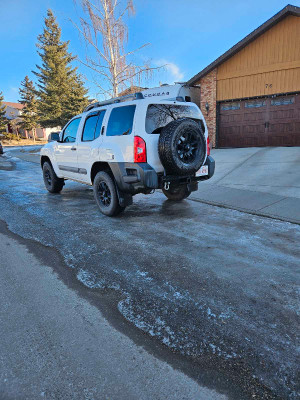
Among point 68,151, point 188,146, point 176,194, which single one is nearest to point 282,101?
Result: point 176,194

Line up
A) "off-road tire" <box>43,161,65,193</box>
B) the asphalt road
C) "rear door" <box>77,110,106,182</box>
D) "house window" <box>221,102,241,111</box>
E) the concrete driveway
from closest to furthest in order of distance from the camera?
the asphalt road → "rear door" <box>77,110,106,182</box> → the concrete driveway → "off-road tire" <box>43,161,65,193</box> → "house window" <box>221,102,241,111</box>

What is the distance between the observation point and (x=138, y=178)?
446 cm

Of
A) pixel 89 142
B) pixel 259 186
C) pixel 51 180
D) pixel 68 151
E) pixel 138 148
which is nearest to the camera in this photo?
pixel 138 148

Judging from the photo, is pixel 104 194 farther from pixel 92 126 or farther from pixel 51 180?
pixel 51 180

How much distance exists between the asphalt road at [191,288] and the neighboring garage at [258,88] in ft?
33.6

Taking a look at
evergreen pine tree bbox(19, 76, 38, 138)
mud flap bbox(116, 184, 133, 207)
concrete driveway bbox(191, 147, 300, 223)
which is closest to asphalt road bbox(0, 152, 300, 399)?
mud flap bbox(116, 184, 133, 207)

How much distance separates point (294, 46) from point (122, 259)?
14026mm

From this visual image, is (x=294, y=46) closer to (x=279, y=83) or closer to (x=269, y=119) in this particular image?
(x=279, y=83)

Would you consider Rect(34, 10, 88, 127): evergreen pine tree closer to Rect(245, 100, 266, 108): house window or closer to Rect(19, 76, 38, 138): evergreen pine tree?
Rect(19, 76, 38, 138): evergreen pine tree

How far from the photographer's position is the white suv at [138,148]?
14.6 feet

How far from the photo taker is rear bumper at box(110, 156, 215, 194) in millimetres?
4422

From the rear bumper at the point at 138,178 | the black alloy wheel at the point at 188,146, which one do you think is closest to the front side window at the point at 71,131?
the rear bumper at the point at 138,178

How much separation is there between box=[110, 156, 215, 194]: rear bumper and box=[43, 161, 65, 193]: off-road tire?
3195 millimetres

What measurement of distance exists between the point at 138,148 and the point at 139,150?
4cm
